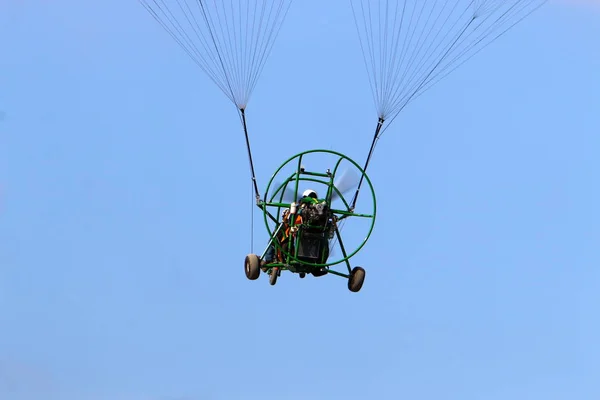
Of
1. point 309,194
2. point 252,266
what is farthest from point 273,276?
point 309,194

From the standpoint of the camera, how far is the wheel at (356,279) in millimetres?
50406

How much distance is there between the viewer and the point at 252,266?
5075 cm

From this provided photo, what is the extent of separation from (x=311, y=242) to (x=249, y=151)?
8.14 ft

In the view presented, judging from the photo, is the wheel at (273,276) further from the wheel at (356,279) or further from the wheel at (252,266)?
the wheel at (356,279)

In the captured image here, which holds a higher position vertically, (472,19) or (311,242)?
(472,19)

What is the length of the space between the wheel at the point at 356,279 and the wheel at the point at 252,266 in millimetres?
2143

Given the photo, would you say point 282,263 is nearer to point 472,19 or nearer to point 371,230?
point 371,230

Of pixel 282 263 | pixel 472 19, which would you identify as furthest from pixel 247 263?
pixel 472 19

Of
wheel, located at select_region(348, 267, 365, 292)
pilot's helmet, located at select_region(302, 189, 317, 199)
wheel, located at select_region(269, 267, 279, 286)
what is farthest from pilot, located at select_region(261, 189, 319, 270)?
wheel, located at select_region(348, 267, 365, 292)

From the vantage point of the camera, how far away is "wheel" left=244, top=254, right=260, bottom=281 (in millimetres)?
50750

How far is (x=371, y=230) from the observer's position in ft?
161

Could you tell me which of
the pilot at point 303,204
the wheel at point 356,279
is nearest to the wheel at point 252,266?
the pilot at point 303,204

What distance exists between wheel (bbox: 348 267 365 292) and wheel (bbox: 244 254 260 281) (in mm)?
2143

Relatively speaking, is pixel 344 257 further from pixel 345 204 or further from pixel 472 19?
pixel 472 19
